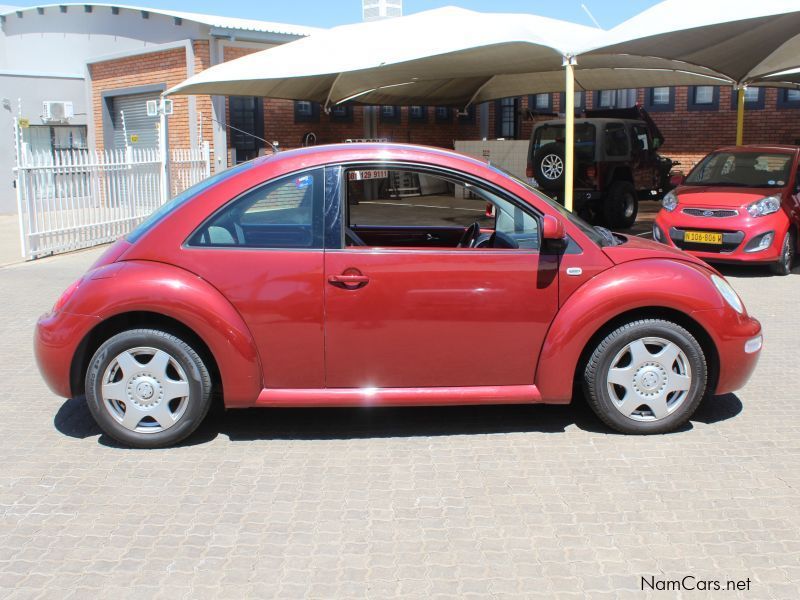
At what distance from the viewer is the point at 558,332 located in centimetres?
457

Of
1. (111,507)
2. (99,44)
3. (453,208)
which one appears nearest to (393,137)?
(453,208)

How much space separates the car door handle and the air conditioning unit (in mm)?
20471

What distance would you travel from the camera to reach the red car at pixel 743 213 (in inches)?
406

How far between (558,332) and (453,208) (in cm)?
1578

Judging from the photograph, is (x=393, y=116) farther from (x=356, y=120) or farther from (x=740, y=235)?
(x=740, y=235)

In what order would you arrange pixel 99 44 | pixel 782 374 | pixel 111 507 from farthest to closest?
pixel 99 44, pixel 782 374, pixel 111 507

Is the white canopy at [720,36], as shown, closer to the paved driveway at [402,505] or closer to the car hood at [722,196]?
the car hood at [722,196]

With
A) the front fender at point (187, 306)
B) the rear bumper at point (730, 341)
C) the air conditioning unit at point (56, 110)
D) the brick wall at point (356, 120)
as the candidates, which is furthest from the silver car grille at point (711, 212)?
the air conditioning unit at point (56, 110)

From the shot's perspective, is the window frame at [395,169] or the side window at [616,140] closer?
the window frame at [395,169]

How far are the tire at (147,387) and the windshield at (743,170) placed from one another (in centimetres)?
897

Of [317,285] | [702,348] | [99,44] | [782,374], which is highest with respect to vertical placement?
[99,44]

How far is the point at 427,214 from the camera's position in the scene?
18.8 metres

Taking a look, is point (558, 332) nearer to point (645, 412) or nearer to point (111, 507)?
point (645, 412)

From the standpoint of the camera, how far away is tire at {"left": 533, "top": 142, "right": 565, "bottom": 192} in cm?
1552
